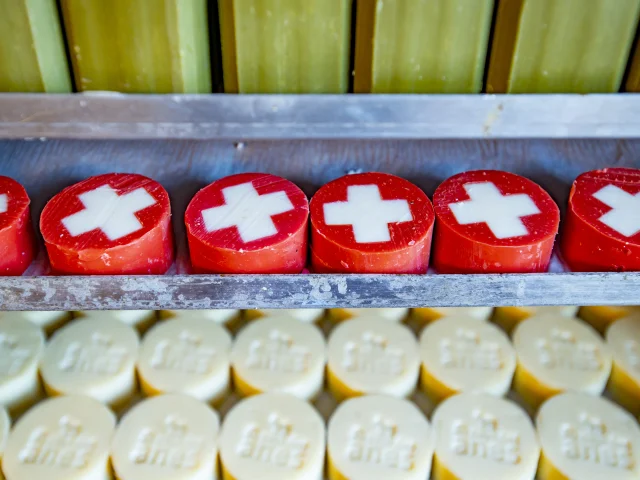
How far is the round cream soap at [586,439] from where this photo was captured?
115 cm

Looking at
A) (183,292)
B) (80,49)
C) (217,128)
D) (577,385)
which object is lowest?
(577,385)

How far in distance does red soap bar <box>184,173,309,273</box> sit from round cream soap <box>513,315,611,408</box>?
0.55 m

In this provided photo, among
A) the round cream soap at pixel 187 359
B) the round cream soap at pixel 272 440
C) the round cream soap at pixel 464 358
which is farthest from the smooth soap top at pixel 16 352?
the round cream soap at pixel 464 358

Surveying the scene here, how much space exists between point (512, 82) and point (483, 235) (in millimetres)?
269

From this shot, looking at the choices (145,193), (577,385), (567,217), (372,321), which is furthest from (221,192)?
(577,385)

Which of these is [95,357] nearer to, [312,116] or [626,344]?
[312,116]

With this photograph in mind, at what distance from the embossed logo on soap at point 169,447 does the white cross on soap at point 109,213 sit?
0.40 m

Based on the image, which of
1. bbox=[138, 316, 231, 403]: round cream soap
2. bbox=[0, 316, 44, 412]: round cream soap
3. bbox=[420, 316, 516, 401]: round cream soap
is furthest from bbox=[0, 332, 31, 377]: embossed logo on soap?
bbox=[420, 316, 516, 401]: round cream soap

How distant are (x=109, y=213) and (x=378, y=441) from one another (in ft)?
2.14

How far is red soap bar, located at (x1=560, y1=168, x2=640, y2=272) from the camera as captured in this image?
108cm

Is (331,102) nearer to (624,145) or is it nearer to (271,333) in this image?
(271,333)

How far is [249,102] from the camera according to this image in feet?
3.43

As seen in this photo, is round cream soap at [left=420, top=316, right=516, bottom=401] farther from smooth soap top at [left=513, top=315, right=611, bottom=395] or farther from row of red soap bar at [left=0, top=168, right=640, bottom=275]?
row of red soap bar at [left=0, top=168, right=640, bottom=275]

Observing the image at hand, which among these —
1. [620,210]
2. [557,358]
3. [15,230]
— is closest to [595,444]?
[557,358]
